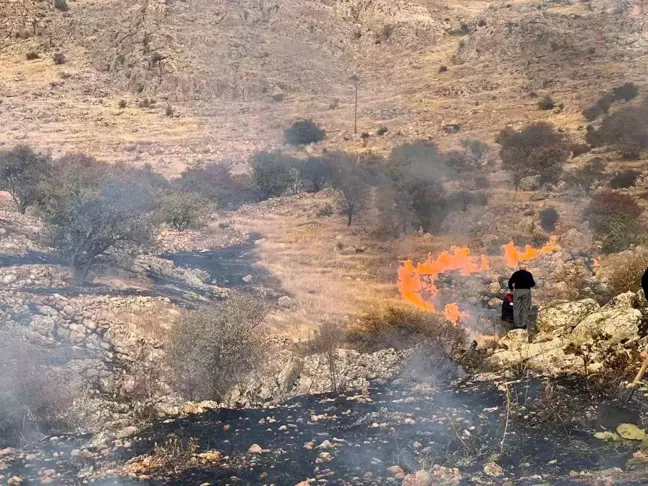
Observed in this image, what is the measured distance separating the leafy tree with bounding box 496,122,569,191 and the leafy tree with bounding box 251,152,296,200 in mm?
11206

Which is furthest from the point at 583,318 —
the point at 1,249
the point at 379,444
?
the point at 1,249

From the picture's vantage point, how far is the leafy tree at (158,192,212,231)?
2644 cm

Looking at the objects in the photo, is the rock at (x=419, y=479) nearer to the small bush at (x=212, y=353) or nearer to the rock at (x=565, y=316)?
the rock at (x=565, y=316)

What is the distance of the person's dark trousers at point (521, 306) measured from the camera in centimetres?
1088

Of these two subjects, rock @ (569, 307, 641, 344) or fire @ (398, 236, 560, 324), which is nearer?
rock @ (569, 307, 641, 344)

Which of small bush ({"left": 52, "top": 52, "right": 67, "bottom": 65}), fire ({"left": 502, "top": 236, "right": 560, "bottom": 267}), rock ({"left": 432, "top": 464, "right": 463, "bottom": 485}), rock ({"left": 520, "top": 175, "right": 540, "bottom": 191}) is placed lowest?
fire ({"left": 502, "top": 236, "right": 560, "bottom": 267})

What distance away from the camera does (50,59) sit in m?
50.8

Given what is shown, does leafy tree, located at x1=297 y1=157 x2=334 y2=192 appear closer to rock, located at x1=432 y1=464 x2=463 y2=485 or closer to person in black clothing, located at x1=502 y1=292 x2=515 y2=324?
person in black clothing, located at x1=502 y1=292 x2=515 y2=324

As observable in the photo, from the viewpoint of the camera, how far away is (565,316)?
11.6 metres

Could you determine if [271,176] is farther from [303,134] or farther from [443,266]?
[443,266]

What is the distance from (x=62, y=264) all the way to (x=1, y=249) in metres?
2.39

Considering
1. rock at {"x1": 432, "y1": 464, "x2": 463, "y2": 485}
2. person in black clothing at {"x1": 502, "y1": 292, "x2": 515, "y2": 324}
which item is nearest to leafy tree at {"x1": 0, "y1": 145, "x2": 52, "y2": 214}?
person in black clothing at {"x1": 502, "y1": 292, "x2": 515, "y2": 324}

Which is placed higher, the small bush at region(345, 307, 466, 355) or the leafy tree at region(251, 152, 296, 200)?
the leafy tree at region(251, 152, 296, 200)

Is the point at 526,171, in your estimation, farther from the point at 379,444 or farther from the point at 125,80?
the point at 125,80
